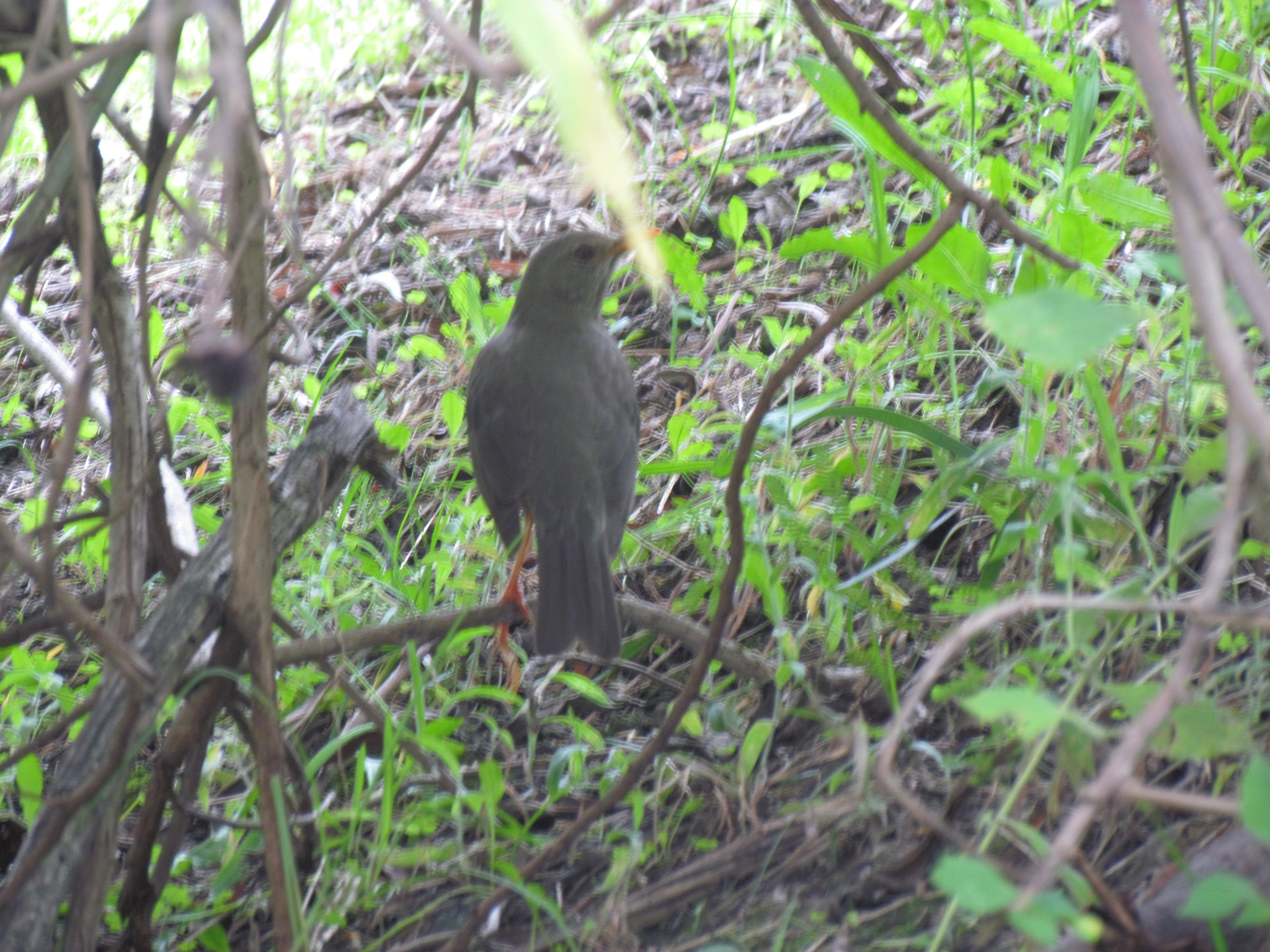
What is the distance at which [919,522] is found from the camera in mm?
3064

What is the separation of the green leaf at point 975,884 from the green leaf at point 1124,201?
2.10 metres

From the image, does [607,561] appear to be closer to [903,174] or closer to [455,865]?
[455,865]

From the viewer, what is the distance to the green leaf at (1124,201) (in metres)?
3.01

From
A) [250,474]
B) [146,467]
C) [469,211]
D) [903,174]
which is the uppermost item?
[469,211]

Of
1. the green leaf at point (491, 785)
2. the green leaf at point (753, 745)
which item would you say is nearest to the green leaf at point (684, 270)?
the green leaf at point (753, 745)

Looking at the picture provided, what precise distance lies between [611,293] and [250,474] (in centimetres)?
334

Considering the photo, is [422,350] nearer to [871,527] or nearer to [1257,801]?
[871,527]

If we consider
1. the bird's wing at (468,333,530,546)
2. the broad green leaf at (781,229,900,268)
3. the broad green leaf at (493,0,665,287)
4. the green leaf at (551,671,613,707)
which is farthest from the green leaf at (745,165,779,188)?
the broad green leaf at (493,0,665,287)

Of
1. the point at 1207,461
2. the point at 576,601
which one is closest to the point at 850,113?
the point at 576,601

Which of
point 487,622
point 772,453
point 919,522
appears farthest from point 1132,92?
point 487,622

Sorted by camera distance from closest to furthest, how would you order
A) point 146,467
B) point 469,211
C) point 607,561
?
1. point 146,467
2. point 607,561
3. point 469,211

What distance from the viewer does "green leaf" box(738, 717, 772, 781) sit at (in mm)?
2715

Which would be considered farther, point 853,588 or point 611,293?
point 611,293

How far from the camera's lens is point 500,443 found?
4.00m
